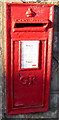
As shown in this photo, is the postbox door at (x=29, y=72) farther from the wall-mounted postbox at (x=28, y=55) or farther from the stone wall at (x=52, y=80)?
the stone wall at (x=52, y=80)

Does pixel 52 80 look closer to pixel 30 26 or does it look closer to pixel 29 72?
pixel 29 72

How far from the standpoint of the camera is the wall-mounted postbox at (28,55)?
3213mm

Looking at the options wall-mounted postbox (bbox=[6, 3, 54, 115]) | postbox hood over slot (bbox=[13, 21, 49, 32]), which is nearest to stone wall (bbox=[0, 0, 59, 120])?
wall-mounted postbox (bbox=[6, 3, 54, 115])

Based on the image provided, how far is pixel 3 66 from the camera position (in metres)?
3.47

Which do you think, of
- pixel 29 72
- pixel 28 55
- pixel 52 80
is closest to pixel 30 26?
pixel 28 55

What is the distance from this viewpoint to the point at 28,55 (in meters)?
3.33

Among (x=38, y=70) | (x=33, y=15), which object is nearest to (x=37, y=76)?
(x=38, y=70)

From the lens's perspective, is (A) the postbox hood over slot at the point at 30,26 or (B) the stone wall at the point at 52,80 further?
(B) the stone wall at the point at 52,80

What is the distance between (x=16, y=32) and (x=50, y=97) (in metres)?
1.14

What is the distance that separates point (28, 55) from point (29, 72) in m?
0.25

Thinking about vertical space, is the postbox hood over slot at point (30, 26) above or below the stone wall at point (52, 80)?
above

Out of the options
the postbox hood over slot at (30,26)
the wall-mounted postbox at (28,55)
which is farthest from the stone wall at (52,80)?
the postbox hood over slot at (30,26)

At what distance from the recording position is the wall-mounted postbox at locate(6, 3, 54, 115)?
3.21m

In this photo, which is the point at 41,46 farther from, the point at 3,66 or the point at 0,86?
the point at 0,86
